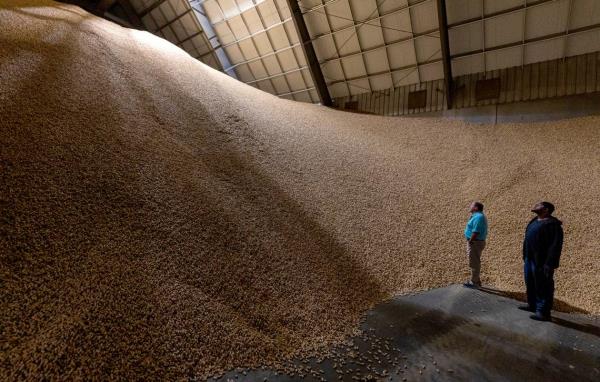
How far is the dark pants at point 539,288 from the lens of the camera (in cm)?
382

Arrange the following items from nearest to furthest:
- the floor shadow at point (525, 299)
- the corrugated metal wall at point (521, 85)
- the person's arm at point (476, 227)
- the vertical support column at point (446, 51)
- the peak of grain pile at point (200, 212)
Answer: the peak of grain pile at point (200, 212), the floor shadow at point (525, 299), the person's arm at point (476, 227), the corrugated metal wall at point (521, 85), the vertical support column at point (446, 51)

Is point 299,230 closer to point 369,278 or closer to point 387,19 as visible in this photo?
point 369,278

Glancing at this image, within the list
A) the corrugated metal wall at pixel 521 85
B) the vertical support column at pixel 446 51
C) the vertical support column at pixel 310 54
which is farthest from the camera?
the vertical support column at pixel 310 54

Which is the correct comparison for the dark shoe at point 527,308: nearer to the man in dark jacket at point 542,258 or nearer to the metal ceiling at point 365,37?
the man in dark jacket at point 542,258

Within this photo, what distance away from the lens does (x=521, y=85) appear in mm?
12023

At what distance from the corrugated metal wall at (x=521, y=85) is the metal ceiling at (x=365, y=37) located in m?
0.28

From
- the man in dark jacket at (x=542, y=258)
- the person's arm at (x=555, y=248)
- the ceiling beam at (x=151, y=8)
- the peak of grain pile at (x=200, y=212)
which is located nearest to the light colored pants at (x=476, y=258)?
the peak of grain pile at (x=200, y=212)

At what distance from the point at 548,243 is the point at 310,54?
516 inches

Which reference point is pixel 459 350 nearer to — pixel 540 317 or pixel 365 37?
pixel 540 317

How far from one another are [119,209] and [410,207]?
5385mm

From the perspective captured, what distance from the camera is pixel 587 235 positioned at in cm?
586

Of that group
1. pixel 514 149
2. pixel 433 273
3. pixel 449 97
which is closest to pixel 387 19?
pixel 449 97

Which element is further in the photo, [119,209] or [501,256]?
[501,256]

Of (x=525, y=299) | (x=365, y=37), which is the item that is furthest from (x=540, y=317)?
(x=365, y=37)
